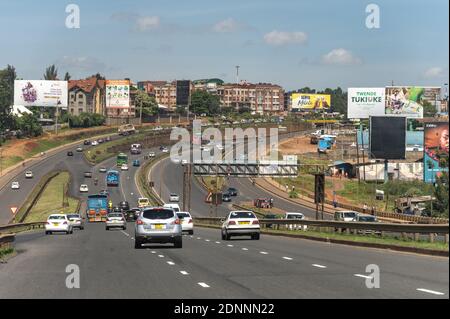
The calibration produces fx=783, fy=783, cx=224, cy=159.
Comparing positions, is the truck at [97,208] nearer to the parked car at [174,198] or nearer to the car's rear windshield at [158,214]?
the parked car at [174,198]

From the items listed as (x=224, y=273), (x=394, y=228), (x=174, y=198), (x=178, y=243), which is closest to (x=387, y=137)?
(x=174, y=198)

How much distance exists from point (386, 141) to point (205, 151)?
63.9 m

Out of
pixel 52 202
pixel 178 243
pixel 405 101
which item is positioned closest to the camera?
pixel 178 243

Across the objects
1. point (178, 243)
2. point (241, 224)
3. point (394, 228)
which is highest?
point (394, 228)

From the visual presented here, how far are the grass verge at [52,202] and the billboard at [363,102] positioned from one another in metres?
47.8

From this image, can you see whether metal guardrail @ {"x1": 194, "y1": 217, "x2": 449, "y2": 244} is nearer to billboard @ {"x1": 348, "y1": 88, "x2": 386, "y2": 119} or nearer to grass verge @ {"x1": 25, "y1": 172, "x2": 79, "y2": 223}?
grass verge @ {"x1": 25, "y1": 172, "x2": 79, "y2": 223}

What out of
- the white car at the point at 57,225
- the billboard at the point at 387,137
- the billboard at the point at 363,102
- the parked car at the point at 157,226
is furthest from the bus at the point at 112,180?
the parked car at the point at 157,226

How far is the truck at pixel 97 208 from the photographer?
81.6m

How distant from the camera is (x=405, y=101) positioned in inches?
5266

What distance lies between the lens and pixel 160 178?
422ft

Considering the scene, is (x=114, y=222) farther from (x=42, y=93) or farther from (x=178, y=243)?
(x=42, y=93)

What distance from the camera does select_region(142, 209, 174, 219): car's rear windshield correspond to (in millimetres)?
30969

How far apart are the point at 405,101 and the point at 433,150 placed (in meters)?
28.3

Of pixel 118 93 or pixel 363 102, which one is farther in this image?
pixel 118 93
